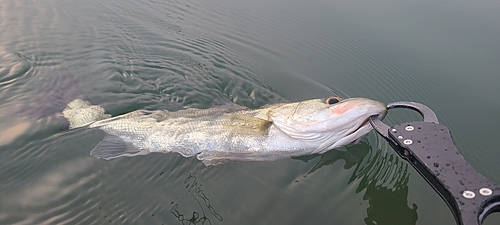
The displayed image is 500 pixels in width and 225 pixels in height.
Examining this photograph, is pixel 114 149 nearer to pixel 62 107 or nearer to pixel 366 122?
pixel 62 107

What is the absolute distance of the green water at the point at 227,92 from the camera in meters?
3.58

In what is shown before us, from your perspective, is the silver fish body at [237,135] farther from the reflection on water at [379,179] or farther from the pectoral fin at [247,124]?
the reflection on water at [379,179]

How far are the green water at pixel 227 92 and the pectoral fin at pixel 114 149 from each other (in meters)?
0.10

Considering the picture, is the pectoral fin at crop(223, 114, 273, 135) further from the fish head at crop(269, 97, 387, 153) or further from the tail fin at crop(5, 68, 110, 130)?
the tail fin at crop(5, 68, 110, 130)

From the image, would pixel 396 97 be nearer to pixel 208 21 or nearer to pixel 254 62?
pixel 254 62

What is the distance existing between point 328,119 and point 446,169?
1297 mm

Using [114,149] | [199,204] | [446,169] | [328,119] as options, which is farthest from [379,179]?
[114,149]

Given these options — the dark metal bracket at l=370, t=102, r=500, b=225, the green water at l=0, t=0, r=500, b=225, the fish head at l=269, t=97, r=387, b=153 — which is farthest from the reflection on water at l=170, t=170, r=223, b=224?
the dark metal bracket at l=370, t=102, r=500, b=225

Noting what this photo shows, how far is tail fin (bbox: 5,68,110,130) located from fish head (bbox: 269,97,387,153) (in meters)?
2.27

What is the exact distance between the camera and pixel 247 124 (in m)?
3.97

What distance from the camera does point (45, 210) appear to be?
11.0 ft

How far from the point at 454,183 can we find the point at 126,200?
2839 millimetres

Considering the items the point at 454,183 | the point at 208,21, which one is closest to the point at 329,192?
the point at 454,183

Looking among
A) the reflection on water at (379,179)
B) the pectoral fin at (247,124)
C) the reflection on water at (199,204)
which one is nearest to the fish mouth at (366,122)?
the reflection on water at (379,179)
